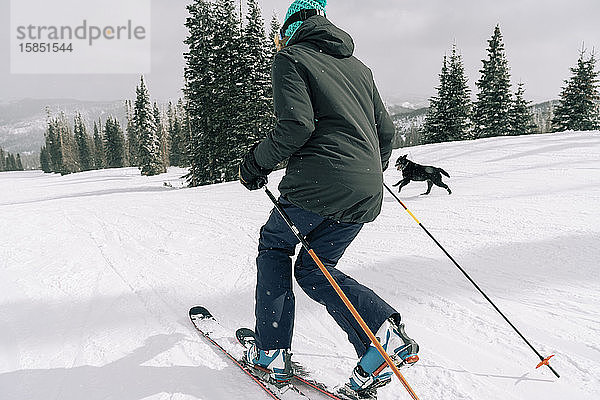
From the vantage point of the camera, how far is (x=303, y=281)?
2.41 m

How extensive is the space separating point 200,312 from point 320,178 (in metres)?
2.10

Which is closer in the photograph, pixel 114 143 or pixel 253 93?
pixel 253 93

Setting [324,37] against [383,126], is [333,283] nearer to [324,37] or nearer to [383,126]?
[383,126]

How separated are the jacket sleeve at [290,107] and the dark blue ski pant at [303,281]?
0.42 meters

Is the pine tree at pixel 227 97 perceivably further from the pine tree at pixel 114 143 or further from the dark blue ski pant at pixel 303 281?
the pine tree at pixel 114 143

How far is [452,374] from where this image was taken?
8.20 feet

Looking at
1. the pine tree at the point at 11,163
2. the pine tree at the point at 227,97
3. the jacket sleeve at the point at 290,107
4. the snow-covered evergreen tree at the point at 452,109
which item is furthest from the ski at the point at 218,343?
the pine tree at the point at 11,163

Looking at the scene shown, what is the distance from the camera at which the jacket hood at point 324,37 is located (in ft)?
6.88

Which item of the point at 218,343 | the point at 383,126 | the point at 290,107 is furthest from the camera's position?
the point at 218,343

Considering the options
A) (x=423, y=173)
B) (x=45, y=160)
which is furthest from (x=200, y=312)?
(x=45, y=160)

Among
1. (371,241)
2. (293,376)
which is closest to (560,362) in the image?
(293,376)

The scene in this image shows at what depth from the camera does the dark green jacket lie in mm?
1967

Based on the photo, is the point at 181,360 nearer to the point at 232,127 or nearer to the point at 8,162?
the point at 232,127

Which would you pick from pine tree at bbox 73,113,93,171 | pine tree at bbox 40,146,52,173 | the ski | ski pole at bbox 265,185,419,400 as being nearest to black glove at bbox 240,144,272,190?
ski pole at bbox 265,185,419,400
